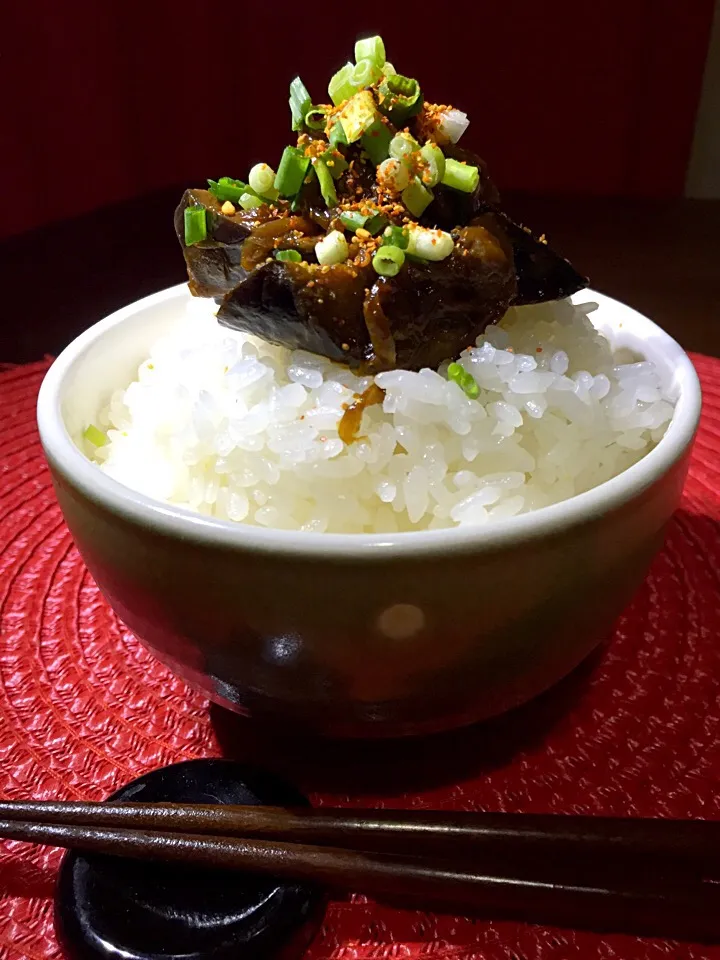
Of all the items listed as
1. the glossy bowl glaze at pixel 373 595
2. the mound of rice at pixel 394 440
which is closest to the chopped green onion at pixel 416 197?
the mound of rice at pixel 394 440

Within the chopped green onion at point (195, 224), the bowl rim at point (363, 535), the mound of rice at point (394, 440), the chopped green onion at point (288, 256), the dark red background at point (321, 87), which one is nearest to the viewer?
the bowl rim at point (363, 535)

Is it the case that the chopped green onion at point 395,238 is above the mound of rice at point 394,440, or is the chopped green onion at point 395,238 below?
above

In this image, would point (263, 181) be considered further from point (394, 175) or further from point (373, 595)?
point (373, 595)

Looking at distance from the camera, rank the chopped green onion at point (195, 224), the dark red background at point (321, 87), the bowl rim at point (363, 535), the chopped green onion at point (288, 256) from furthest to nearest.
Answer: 1. the dark red background at point (321, 87)
2. the chopped green onion at point (195, 224)
3. the chopped green onion at point (288, 256)
4. the bowl rim at point (363, 535)

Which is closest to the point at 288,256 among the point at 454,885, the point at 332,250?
the point at 332,250

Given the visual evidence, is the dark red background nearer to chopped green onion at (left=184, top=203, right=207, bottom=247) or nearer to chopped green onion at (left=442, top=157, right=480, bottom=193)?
chopped green onion at (left=184, top=203, right=207, bottom=247)

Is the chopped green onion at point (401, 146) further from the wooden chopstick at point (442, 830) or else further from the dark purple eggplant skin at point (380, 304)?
the wooden chopstick at point (442, 830)

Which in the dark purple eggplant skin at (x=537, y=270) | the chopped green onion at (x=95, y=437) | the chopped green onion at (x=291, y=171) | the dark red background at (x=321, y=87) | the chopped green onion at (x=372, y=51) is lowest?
the dark red background at (x=321, y=87)
